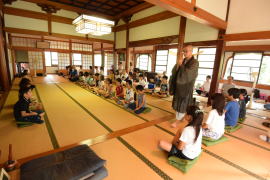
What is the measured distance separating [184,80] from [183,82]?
0.04 metres

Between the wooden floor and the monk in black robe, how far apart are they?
1.78 ft

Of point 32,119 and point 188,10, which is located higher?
point 188,10

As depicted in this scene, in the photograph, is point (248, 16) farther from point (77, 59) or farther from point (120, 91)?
point (77, 59)

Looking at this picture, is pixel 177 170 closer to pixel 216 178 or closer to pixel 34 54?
pixel 216 178

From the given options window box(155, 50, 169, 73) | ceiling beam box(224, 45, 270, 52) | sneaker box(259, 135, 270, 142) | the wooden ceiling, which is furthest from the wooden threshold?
window box(155, 50, 169, 73)

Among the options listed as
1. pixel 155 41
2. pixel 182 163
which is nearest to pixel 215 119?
pixel 182 163

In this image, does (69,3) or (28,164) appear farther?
(69,3)

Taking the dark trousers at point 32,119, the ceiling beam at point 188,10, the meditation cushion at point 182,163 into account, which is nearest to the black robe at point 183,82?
the ceiling beam at point 188,10

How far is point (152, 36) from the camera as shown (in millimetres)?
6199

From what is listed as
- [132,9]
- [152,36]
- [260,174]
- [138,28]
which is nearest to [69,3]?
[132,9]

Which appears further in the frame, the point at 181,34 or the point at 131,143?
the point at 181,34

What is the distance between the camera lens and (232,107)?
8.99 ft

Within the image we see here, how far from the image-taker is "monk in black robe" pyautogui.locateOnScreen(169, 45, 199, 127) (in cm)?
267

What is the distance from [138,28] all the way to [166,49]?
3.38 meters
